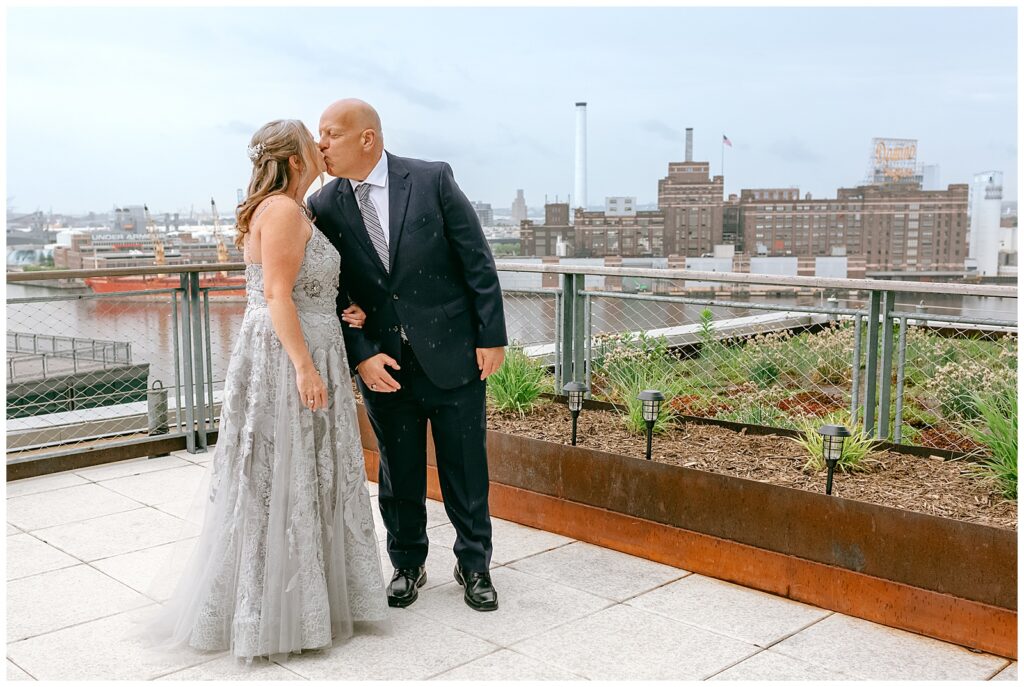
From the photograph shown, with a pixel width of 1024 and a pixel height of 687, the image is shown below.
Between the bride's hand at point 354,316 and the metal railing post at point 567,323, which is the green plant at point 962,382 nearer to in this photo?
the metal railing post at point 567,323

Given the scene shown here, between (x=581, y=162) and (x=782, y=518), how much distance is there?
53.6 m

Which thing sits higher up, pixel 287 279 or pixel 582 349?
pixel 287 279

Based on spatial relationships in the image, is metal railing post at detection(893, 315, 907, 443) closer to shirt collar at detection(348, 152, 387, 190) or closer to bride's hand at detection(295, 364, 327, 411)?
shirt collar at detection(348, 152, 387, 190)

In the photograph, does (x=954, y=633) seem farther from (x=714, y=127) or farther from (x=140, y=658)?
(x=714, y=127)

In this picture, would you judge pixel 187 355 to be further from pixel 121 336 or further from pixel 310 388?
pixel 310 388

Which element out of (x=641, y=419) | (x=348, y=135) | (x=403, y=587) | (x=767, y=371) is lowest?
(x=403, y=587)

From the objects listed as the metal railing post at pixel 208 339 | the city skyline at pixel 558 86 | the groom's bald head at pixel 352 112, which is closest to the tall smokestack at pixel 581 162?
the city skyline at pixel 558 86

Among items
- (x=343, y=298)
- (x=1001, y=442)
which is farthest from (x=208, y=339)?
(x=1001, y=442)

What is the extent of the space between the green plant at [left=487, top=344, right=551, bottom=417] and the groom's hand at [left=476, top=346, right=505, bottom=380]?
134 centimetres

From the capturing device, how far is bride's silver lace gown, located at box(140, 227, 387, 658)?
8.66 ft

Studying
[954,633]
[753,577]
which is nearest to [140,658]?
[753,577]

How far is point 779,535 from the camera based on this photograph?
121 inches

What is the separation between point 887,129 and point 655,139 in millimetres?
17122

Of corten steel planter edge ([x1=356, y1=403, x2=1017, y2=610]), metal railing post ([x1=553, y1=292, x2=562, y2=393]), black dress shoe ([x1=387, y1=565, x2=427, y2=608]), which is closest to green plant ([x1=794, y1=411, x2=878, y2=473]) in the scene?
corten steel planter edge ([x1=356, y1=403, x2=1017, y2=610])
